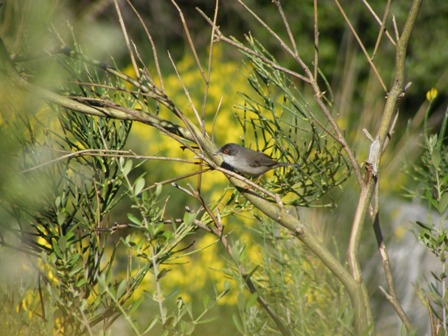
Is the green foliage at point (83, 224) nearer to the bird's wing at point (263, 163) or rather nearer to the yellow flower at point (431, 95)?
the bird's wing at point (263, 163)

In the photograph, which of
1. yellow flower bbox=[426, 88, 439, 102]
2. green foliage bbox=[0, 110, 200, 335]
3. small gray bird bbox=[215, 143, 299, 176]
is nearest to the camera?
green foliage bbox=[0, 110, 200, 335]

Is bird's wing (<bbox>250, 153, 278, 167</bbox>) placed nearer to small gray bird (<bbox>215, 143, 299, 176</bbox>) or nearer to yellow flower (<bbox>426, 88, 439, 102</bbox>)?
small gray bird (<bbox>215, 143, 299, 176</bbox>)

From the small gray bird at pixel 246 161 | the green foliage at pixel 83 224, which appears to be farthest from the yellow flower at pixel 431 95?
the green foliage at pixel 83 224

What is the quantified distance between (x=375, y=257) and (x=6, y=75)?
173cm

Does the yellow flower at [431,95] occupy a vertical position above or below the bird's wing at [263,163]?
below

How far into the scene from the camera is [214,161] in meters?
1.31

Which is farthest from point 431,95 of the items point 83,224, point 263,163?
point 83,224

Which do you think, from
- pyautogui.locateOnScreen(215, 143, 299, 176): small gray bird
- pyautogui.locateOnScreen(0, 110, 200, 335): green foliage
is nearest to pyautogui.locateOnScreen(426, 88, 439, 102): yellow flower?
pyautogui.locateOnScreen(215, 143, 299, 176): small gray bird

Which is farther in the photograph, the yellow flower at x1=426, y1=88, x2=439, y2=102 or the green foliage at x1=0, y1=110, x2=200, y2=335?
the yellow flower at x1=426, y1=88, x2=439, y2=102

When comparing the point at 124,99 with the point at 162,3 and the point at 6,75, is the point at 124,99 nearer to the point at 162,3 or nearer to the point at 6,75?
the point at 6,75

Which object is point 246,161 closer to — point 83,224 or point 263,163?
point 263,163

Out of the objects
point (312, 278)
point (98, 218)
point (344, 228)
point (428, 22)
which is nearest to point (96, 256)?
point (98, 218)

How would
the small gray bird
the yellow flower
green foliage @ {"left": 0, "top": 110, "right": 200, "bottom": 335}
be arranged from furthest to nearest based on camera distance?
the small gray bird < the yellow flower < green foliage @ {"left": 0, "top": 110, "right": 200, "bottom": 335}

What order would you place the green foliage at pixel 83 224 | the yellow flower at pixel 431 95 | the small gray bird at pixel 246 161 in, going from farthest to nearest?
the small gray bird at pixel 246 161 → the yellow flower at pixel 431 95 → the green foliage at pixel 83 224
